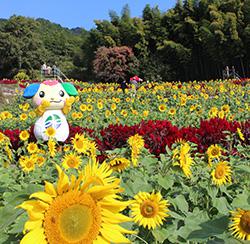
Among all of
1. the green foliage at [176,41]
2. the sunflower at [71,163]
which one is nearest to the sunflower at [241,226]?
the sunflower at [71,163]

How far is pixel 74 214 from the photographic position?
2.65 ft

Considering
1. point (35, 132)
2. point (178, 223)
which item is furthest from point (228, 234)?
point (35, 132)

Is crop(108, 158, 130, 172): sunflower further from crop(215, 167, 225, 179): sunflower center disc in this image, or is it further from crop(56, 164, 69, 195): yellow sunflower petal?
crop(56, 164, 69, 195): yellow sunflower petal

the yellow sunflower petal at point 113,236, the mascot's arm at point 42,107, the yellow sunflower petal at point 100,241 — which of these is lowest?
the yellow sunflower petal at point 100,241

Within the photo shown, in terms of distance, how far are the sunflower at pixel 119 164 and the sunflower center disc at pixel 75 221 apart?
109 centimetres

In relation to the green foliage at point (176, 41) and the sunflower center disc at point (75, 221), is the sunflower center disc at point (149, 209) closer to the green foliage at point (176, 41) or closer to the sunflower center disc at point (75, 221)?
the sunflower center disc at point (75, 221)

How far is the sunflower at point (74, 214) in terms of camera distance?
0.81 m

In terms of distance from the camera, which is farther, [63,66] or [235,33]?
[63,66]

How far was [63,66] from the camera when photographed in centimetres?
4050

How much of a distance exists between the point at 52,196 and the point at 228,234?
339 mm

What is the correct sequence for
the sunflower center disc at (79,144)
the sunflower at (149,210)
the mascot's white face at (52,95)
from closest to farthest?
1. the sunflower at (149,210)
2. the sunflower center disc at (79,144)
3. the mascot's white face at (52,95)

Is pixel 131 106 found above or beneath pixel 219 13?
beneath

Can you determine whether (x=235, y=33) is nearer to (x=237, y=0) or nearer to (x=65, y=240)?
(x=237, y=0)

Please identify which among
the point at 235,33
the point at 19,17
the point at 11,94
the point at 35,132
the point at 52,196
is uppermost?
the point at 19,17
